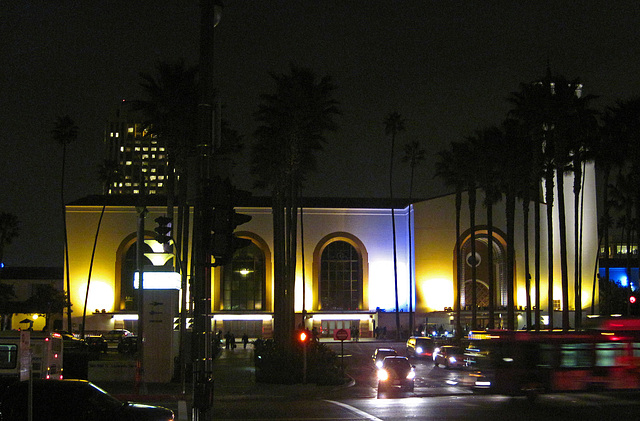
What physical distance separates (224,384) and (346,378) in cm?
585

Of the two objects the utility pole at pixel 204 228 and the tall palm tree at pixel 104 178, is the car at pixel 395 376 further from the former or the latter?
the tall palm tree at pixel 104 178

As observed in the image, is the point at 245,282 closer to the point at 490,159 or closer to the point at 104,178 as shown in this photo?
the point at 104,178

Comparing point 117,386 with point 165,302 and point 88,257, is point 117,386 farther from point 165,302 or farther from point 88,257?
point 88,257

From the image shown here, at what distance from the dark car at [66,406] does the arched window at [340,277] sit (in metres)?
59.1

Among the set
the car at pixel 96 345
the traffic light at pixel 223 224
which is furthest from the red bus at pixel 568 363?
the car at pixel 96 345

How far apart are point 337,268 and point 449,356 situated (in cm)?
3399

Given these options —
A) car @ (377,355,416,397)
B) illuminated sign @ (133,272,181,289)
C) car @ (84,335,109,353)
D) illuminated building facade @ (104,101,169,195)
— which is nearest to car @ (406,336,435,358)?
car @ (377,355,416,397)

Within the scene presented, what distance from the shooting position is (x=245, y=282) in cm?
7100

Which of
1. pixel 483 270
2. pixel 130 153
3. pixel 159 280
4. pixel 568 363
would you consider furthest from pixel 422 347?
pixel 130 153

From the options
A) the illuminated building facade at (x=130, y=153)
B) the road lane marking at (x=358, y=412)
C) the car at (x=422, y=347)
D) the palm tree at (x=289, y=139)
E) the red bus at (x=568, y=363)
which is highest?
the illuminated building facade at (x=130, y=153)

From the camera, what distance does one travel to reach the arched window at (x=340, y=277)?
2815 inches

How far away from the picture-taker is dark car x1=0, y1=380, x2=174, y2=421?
12.0m

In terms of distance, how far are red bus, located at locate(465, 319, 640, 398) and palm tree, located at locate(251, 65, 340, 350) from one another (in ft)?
53.0

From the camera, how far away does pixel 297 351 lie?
31938 mm
